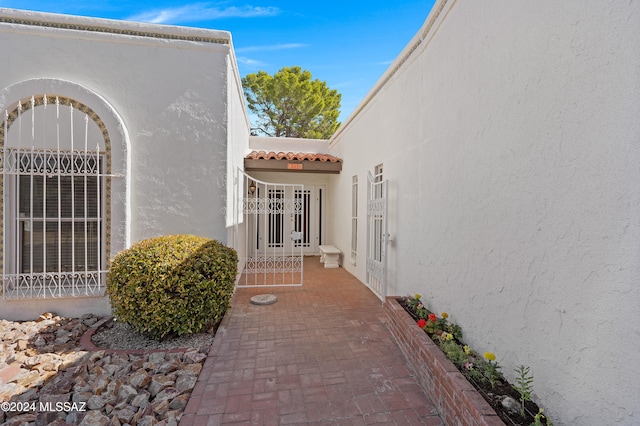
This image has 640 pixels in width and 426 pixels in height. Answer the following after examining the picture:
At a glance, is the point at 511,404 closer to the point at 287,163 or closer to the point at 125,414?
the point at 125,414

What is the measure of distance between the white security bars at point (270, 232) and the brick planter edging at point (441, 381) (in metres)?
3.57

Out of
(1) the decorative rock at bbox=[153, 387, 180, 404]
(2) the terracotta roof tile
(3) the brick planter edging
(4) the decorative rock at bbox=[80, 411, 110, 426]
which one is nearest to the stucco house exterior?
(3) the brick planter edging

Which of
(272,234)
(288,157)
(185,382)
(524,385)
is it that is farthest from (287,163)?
(524,385)

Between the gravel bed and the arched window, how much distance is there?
109 cm

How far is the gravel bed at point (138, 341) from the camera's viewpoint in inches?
174

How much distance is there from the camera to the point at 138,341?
456 cm

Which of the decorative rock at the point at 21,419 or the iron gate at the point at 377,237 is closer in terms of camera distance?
the decorative rock at the point at 21,419

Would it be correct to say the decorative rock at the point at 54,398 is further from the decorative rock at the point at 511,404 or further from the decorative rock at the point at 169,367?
the decorative rock at the point at 511,404

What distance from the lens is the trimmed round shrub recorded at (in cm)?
430

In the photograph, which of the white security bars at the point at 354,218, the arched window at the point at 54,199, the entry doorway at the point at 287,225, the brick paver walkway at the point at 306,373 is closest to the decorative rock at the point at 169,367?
the brick paver walkway at the point at 306,373

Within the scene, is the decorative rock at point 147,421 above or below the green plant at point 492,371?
below

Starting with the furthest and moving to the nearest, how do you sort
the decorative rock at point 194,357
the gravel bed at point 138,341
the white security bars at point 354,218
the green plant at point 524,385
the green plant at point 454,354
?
the white security bars at point 354,218 → the gravel bed at point 138,341 → the decorative rock at point 194,357 → the green plant at point 454,354 → the green plant at point 524,385

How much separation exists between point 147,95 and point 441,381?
22.4 feet

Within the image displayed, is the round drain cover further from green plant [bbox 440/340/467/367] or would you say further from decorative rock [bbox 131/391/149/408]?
green plant [bbox 440/340/467/367]
